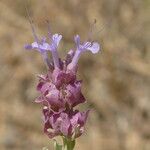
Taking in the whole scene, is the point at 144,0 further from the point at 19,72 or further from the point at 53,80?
the point at 53,80

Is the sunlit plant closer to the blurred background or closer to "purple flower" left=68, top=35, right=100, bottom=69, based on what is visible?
"purple flower" left=68, top=35, right=100, bottom=69

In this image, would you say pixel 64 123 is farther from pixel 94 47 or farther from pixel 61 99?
pixel 94 47

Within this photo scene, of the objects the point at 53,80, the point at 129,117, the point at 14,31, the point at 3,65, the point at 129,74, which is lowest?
the point at 53,80

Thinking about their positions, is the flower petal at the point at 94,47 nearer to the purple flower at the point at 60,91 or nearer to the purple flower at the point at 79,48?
the purple flower at the point at 79,48

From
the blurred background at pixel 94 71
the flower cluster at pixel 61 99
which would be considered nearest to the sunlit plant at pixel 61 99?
the flower cluster at pixel 61 99

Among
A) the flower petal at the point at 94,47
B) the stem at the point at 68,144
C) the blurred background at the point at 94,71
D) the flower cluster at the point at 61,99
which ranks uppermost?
the blurred background at the point at 94,71

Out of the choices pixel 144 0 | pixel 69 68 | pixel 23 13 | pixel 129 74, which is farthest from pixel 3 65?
pixel 69 68

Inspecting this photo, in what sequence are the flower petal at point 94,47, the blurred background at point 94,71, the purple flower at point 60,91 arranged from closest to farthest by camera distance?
the purple flower at point 60,91, the flower petal at point 94,47, the blurred background at point 94,71

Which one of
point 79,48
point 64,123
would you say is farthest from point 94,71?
point 64,123
